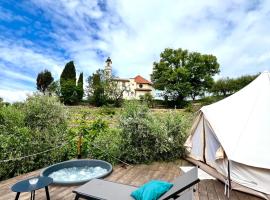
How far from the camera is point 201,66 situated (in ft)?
117

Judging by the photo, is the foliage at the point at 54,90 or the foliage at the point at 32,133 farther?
the foliage at the point at 54,90

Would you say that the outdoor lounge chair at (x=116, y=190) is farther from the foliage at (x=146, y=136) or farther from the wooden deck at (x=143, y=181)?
the foliage at (x=146, y=136)

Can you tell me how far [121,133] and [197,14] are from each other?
691 centimetres

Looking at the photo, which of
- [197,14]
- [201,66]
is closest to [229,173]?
[197,14]

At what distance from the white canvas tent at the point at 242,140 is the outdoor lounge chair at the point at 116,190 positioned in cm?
169

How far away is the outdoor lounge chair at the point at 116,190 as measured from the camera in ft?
8.88

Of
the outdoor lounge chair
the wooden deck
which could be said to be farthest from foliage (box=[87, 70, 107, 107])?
the outdoor lounge chair

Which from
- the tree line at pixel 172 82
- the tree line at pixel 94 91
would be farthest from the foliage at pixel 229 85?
the tree line at pixel 94 91

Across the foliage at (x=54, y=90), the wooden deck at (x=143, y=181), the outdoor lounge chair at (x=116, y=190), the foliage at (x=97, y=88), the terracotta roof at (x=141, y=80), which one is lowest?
the wooden deck at (x=143, y=181)

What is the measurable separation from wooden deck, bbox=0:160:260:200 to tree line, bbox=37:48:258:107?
25.8 m

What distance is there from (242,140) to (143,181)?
7.40 ft

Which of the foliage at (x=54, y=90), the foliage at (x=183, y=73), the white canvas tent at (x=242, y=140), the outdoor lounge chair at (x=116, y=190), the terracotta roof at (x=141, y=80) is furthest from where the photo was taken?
the terracotta roof at (x=141, y=80)

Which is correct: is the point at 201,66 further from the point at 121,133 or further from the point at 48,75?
the point at 121,133

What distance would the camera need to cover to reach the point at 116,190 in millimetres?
3316
